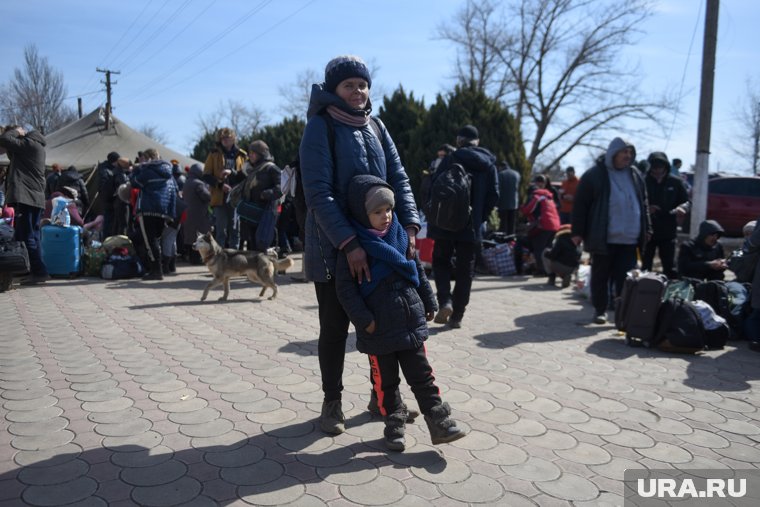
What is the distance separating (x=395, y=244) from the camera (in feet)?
9.84

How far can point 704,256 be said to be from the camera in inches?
265

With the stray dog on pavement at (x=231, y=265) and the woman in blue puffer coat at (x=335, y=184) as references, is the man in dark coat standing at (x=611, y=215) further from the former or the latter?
the stray dog on pavement at (x=231, y=265)

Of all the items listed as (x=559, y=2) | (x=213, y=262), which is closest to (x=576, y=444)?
(x=213, y=262)

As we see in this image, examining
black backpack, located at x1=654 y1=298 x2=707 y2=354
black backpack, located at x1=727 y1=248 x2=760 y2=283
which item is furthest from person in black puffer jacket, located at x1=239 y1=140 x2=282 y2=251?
black backpack, located at x1=727 y1=248 x2=760 y2=283

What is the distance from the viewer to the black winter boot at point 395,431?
2920 millimetres

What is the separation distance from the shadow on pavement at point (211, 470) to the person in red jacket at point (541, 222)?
22.9 ft

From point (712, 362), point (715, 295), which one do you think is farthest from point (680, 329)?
point (715, 295)

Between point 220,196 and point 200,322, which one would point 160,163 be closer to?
point 220,196

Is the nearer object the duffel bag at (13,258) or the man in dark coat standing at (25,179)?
the duffel bag at (13,258)

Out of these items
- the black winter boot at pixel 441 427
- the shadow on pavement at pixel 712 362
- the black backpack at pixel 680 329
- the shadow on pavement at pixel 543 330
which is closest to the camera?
the black winter boot at pixel 441 427

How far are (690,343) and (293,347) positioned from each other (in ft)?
11.2

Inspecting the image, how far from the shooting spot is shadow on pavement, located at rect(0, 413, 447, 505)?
2.46m

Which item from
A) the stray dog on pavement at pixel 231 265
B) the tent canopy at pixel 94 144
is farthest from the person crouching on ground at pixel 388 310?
the tent canopy at pixel 94 144

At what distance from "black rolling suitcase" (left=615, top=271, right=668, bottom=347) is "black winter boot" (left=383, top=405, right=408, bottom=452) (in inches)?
123
